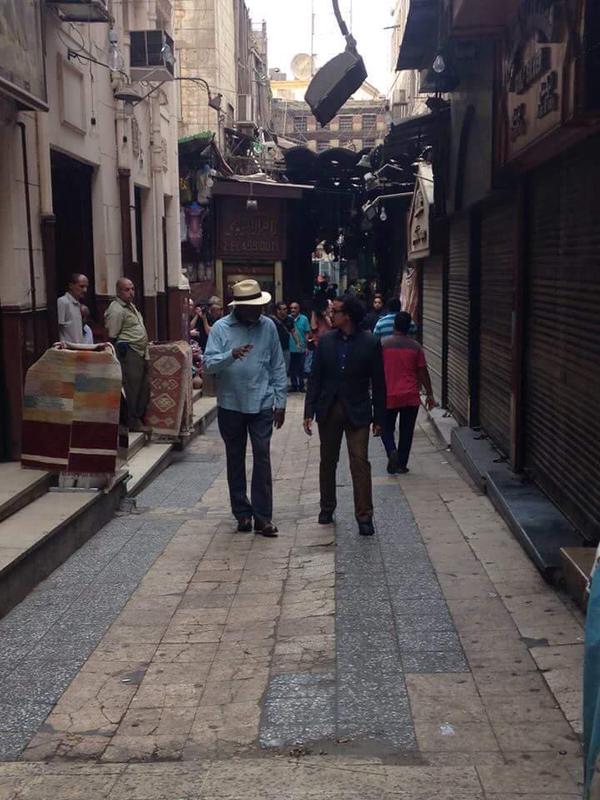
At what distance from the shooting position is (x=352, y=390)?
723 cm

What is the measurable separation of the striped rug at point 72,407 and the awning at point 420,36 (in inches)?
252

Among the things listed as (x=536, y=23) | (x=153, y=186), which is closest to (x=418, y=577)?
(x=536, y=23)

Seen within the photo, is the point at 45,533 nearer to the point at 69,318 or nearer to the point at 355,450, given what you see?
the point at 355,450

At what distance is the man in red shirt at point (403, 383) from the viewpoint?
9945 millimetres

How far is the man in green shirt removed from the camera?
10.8m

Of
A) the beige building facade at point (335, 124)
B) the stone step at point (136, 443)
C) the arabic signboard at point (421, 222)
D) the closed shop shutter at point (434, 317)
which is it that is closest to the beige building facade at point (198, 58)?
the arabic signboard at point (421, 222)

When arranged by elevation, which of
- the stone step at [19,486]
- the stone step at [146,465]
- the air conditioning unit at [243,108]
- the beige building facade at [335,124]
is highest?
the beige building facade at [335,124]

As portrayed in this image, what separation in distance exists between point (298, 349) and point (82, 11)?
10346mm

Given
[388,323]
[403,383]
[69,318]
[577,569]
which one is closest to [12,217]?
[69,318]

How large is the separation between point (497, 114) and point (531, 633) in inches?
206

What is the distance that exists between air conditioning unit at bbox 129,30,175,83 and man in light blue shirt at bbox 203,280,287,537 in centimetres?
663

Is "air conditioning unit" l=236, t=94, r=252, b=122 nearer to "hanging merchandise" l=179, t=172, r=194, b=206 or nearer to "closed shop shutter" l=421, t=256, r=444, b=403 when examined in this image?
"hanging merchandise" l=179, t=172, r=194, b=206

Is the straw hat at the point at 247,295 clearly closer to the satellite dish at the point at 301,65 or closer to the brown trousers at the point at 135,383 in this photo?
the brown trousers at the point at 135,383

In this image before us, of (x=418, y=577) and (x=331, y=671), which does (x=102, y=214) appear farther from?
(x=331, y=671)
